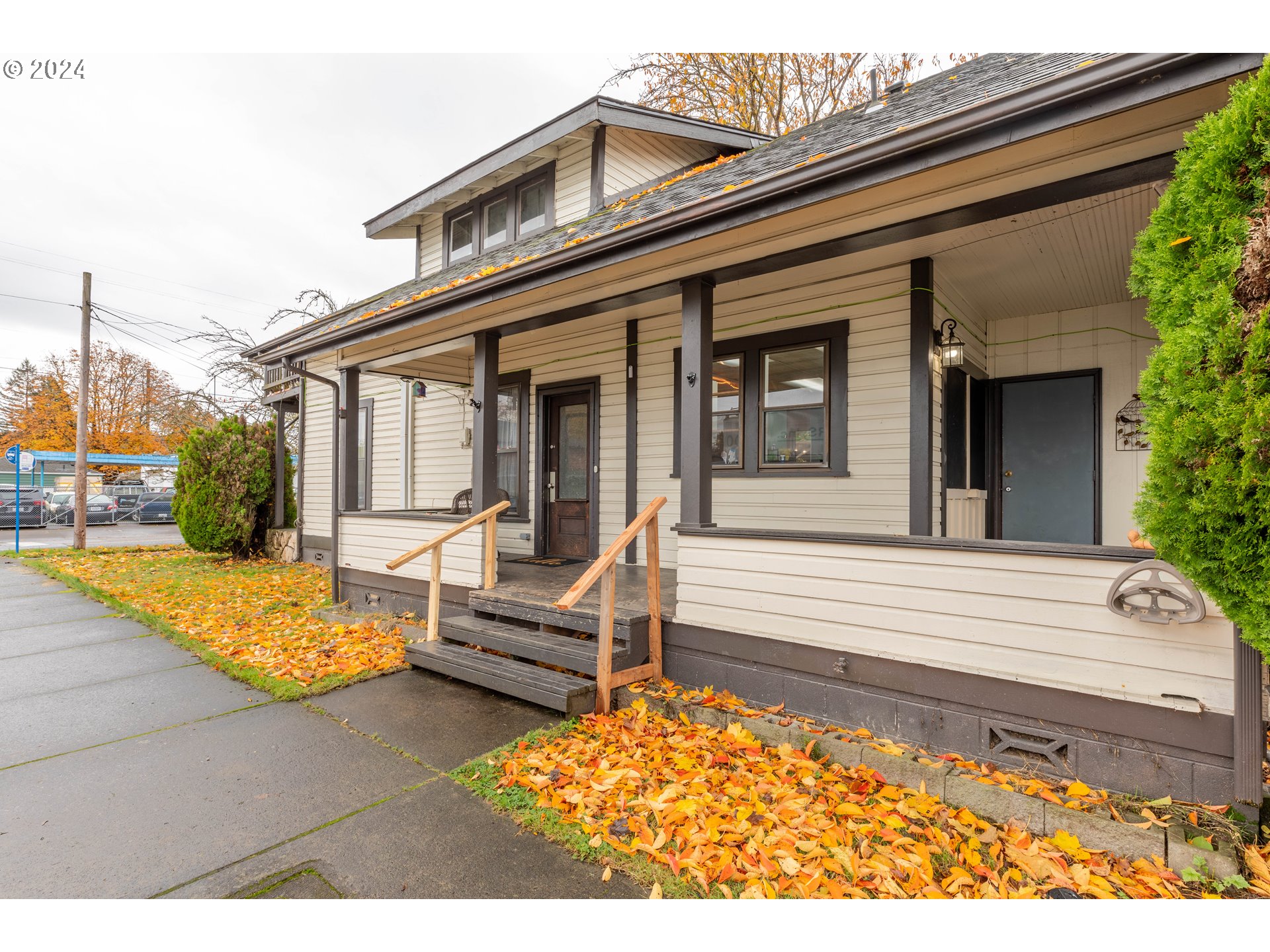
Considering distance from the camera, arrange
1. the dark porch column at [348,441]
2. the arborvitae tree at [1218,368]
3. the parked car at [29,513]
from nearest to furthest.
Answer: the arborvitae tree at [1218,368] → the dark porch column at [348,441] → the parked car at [29,513]

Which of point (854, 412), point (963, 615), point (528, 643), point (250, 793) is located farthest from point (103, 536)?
point (963, 615)

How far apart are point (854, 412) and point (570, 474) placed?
11.3 feet

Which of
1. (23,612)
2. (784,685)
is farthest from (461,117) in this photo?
(784,685)

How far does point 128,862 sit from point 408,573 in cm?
377

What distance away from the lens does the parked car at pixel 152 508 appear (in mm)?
20594

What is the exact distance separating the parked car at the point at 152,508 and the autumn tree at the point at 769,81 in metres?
20.9

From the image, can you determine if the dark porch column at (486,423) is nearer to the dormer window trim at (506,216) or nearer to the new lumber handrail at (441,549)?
the new lumber handrail at (441,549)

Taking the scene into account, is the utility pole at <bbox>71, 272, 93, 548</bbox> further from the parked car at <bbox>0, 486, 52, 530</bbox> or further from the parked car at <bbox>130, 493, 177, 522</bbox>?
the parked car at <bbox>130, 493, 177, 522</bbox>

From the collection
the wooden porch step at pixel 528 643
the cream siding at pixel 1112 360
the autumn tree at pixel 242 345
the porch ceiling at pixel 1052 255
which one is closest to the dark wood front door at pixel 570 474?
the wooden porch step at pixel 528 643

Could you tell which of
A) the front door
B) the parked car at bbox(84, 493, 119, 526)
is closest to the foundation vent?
the front door

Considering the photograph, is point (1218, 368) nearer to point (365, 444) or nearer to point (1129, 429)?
point (1129, 429)

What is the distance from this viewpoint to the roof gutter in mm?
2107

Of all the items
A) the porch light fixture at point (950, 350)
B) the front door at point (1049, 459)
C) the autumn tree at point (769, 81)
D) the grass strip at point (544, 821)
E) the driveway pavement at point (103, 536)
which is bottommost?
the driveway pavement at point (103, 536)

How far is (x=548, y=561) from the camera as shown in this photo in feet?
22.0
